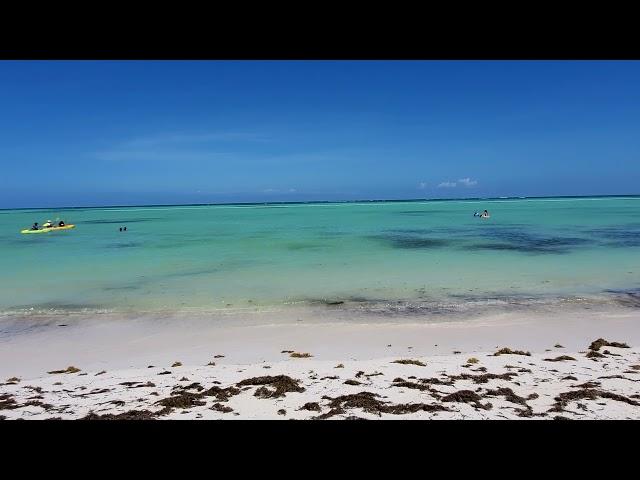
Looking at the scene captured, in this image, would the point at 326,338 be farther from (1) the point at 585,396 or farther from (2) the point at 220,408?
(1) the point at 585,396

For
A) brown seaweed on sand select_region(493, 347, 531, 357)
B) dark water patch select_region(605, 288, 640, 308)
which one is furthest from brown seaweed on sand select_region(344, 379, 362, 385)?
dark water patch select_region(605, 288, 640, 308)

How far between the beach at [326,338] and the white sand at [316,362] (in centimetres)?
3

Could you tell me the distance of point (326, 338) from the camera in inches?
280

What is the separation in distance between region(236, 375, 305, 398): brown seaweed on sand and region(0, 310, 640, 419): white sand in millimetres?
90

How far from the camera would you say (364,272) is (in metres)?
13.8

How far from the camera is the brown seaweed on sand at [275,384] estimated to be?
4277mm

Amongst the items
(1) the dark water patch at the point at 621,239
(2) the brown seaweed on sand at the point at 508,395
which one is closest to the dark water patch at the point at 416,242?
(1) the dark water patch at the point at 621,239

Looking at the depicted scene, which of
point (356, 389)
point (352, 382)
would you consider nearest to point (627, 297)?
point (352, 382)

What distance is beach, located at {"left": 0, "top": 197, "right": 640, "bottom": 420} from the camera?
13.3ft

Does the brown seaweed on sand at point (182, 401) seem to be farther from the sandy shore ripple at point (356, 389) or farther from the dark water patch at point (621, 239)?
the dark water patch at point (621, 239)
